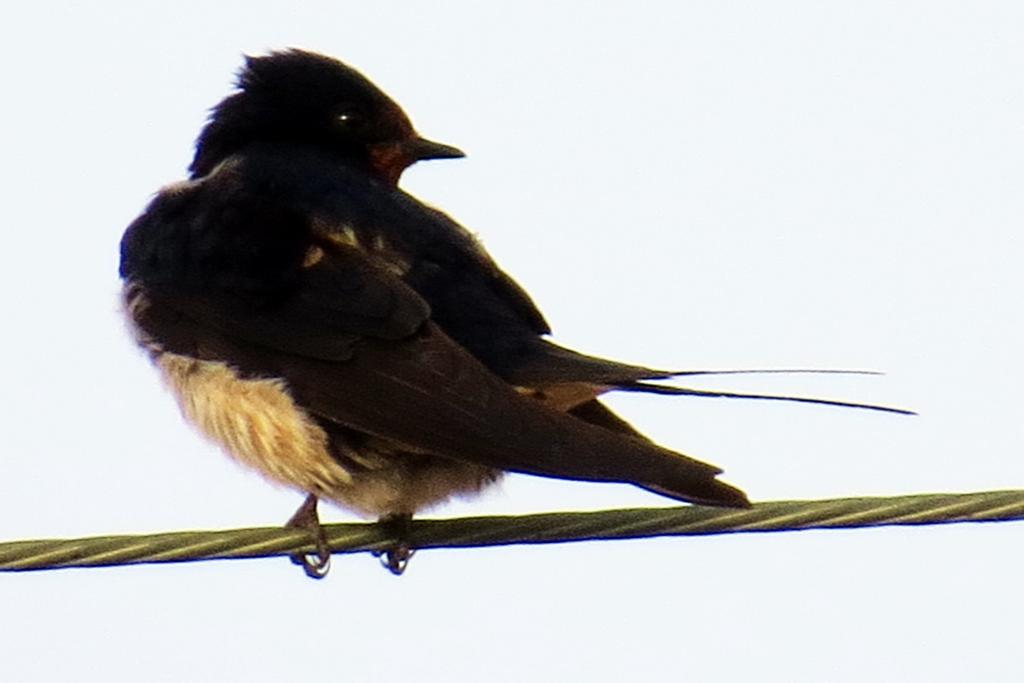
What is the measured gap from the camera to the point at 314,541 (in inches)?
170

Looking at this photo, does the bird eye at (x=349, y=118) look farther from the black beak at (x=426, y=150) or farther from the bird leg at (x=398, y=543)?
the bird leg at (x=398, y=543)

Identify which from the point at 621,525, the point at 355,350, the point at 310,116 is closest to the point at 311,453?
the point at 355,350

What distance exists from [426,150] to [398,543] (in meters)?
1.38

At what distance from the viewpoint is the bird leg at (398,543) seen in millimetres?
4551

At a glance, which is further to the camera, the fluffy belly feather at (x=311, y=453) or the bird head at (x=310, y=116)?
the bird head at (x=310, y=116)

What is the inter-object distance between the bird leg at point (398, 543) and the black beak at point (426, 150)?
1232 millimetres

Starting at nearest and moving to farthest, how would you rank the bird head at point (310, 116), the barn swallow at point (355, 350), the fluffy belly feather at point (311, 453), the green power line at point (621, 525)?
the green power line at point (621, 525), the barn swallow at point (355, 350), the fluffy belly feather at point (311, 453), the bird head at point (310, 116)

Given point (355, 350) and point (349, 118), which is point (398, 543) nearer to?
point (355, 350)

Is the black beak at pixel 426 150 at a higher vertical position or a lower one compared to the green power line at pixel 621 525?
higher

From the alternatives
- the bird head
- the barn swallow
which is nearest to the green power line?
the barn swallow

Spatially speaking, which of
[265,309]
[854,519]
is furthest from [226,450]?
[854,519]

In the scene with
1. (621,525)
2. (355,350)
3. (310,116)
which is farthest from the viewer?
(310,116)

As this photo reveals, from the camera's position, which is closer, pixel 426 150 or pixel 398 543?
pixel 398 543

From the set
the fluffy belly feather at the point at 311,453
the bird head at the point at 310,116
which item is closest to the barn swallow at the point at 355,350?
the fluffy belly feather at the point at 311,453
